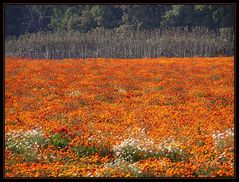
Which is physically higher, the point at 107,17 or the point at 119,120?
the point at 107,17

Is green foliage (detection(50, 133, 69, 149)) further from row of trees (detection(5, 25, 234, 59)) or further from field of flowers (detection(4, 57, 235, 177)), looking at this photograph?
row of trees (detection(5, 25, 234, 59))

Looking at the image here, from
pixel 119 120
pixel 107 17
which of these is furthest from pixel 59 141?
pixel 107 17

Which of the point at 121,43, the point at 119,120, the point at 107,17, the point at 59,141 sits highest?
the point at 107,17

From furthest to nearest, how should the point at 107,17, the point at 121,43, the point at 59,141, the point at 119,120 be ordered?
the point at 107,17 → the point at 121,43 → the point at 119,120 → the point at 59,141

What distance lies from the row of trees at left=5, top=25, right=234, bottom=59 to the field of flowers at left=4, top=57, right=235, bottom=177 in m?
2.76

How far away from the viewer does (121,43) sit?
24.1m

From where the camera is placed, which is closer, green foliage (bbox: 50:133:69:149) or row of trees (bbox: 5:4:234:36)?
green foliage (bbox: 50:133:69:149)

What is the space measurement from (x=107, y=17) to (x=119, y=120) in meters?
11.7

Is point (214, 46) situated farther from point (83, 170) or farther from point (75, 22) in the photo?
point (83, 170)

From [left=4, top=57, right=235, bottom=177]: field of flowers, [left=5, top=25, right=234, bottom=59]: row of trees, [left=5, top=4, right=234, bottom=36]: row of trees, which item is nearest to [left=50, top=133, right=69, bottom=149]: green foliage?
[left=4, top=57, right=235, bottom=177]: field of flowers

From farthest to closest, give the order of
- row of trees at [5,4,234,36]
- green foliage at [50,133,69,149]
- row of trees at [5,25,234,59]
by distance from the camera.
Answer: row of trees at [5,25,234,59] → row of trees at [5,4,234,36] → green foliage at [50,133,69,149]

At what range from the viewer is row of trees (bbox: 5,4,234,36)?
23.4 meters

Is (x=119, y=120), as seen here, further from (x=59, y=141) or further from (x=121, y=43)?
(x=121, y=43)

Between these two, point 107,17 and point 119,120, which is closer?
point 119,120
